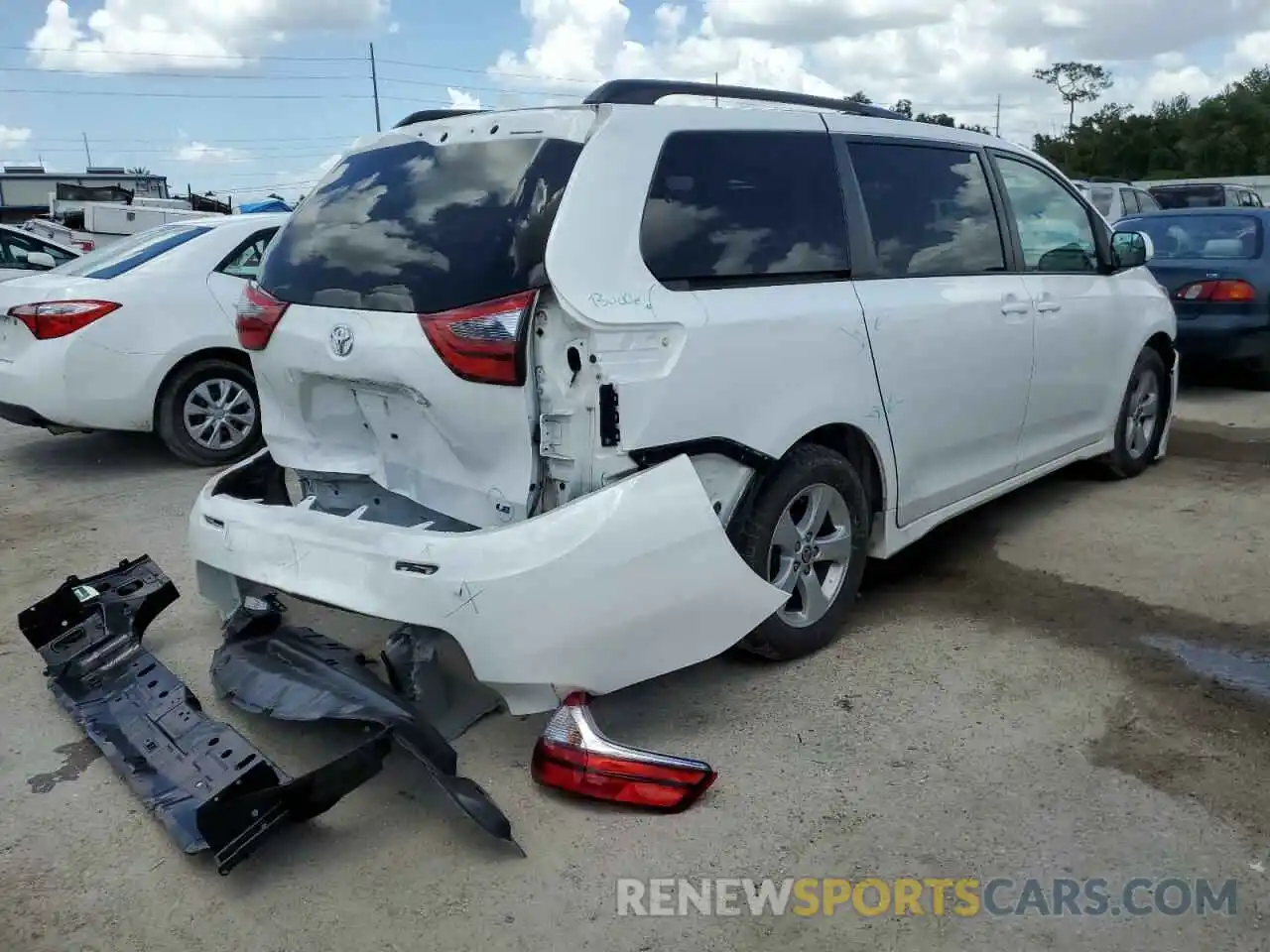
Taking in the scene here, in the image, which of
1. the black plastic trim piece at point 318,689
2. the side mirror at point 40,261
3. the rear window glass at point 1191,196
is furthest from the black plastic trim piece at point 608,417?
the rear window glass at point 1191,196

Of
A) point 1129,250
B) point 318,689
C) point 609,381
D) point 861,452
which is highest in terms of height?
point 1129,250

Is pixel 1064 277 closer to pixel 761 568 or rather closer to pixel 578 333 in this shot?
pixel 761 568

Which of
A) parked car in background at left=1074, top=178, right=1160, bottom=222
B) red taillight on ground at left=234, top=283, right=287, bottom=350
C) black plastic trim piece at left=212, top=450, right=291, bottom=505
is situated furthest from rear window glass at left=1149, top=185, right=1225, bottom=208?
red taillight on ground at left=234, top=283, right=287, bottom=350

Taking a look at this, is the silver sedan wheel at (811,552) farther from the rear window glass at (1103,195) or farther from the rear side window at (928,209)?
the rear window glass at (1103,195)

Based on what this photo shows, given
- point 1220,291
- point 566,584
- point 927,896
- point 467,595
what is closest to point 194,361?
point 467,595

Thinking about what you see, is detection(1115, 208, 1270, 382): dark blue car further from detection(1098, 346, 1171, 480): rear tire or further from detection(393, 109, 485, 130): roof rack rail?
detection(393, 109, 485, 130): roof rack rail

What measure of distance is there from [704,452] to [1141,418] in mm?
3923

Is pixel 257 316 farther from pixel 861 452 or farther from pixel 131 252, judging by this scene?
pixel 131 252

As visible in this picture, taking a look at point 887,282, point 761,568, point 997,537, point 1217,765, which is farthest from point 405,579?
point 997,537

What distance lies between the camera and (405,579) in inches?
Answer: 116

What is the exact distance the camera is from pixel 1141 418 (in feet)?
19.9

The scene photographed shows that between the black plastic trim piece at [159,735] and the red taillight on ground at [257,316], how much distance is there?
107 cm

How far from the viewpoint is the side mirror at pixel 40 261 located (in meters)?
11.2

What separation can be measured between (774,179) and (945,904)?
2.28 m
